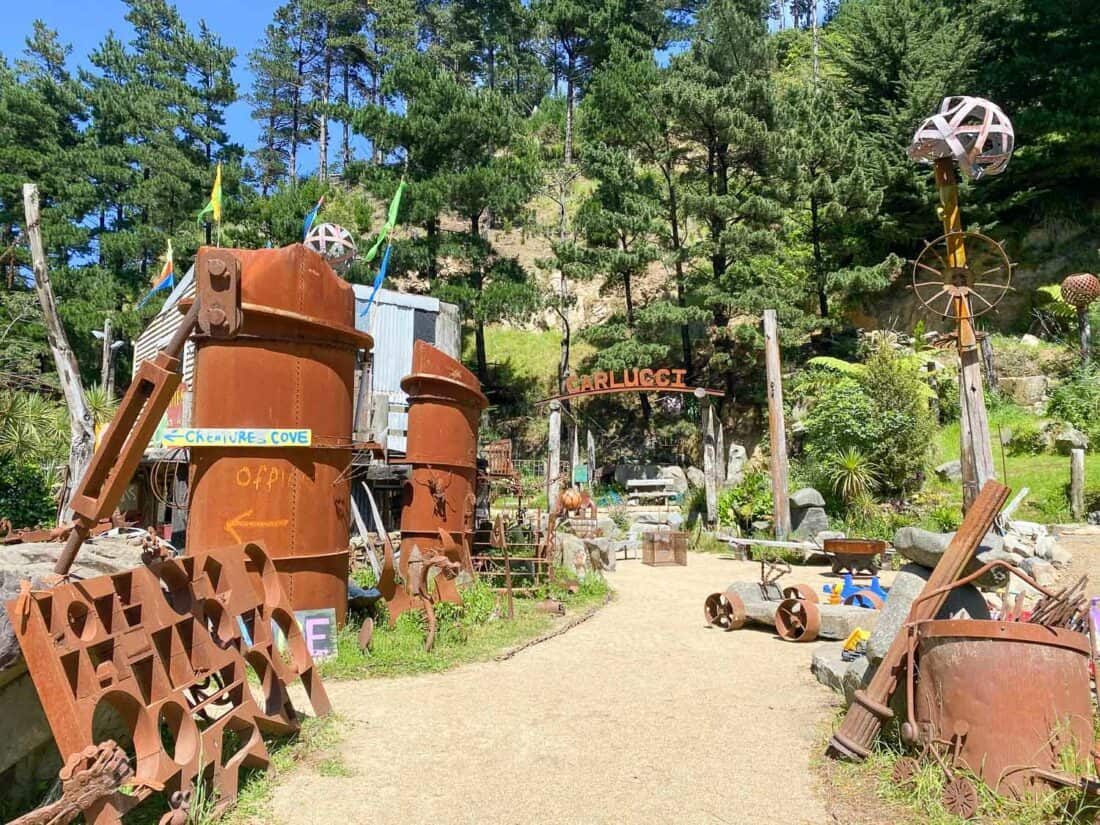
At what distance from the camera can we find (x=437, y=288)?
89.6 ft

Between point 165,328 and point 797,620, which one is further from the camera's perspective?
point 165,328

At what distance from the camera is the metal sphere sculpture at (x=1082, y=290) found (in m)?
19.6

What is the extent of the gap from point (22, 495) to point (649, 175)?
2296 centimetres

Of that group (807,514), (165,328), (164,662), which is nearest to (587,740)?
(164,662)

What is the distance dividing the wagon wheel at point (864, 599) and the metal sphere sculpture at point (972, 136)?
5.61 meters

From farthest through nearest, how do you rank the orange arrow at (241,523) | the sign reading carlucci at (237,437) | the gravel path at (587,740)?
the sign reading carlucci at (237,437) < the orange arrow at (241,523) < the gravel path at (587,740)

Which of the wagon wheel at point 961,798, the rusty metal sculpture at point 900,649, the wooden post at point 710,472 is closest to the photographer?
the wagon wheel at point 961,798

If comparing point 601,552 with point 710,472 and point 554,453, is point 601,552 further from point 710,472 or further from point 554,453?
point 710,472

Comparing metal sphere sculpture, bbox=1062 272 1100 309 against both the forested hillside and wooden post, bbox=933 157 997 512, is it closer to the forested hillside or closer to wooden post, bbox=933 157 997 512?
the forested hillside

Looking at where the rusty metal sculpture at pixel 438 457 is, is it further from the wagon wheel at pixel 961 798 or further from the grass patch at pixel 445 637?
the wagon wheel at pixel 961 798

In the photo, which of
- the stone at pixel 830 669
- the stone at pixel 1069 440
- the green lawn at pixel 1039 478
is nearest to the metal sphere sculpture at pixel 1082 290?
the green lawn at pixel 1039 478

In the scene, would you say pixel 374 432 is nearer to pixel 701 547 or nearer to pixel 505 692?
pixel 701 547

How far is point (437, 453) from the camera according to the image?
41.9ft

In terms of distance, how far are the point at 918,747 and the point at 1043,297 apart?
23874 millimetres
